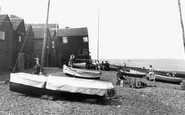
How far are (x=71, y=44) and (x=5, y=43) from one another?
702 inches

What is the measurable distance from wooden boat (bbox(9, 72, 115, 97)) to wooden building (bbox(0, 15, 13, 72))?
1537 cm

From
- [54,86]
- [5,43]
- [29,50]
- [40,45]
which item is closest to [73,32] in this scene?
[40,45]

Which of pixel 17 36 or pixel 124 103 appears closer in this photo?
pixel 124 103

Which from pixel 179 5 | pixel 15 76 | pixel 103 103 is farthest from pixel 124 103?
pixel 179 5

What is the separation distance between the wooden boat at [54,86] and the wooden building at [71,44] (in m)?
29.6

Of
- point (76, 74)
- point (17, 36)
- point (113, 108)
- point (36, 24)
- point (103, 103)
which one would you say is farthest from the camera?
point (36, 24)

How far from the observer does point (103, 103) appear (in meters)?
14.2

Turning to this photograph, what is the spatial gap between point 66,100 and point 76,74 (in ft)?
35.3

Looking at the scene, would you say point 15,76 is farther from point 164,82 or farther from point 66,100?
point 164,82

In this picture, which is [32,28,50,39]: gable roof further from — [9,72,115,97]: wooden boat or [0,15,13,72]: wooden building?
[9,72,115,97]: wooden boat

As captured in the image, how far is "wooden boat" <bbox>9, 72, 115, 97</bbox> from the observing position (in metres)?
14.0

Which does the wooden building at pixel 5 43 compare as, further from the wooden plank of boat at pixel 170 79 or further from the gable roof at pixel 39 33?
the wooden plank of boat at pixel 170 79

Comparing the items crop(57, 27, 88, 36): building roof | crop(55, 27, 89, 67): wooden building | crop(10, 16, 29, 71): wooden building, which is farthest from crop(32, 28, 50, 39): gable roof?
crop(10, 16, 29, 71): wooden building

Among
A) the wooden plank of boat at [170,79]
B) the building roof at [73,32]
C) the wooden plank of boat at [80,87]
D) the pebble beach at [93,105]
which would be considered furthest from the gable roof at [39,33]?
the wooden plank of boat at [80,87]
